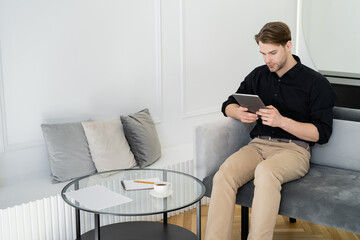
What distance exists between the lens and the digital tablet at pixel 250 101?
8.64 ft

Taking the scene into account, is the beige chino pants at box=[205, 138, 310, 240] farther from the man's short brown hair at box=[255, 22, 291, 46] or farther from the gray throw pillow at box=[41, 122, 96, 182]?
the gray throw pillow at box=[41, 122, 96, 182]

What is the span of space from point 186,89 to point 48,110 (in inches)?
47.6

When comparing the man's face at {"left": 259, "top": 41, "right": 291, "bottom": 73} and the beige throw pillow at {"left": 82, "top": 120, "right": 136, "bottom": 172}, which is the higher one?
the man's face at {"left": 259, "top": 41, "right": 291, "bottom": 73}

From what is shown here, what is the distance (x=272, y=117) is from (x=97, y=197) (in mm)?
931

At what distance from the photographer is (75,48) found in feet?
10.4

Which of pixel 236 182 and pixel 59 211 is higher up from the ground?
pixel 236 182

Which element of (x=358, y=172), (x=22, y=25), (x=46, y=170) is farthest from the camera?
(x=46, y=170)


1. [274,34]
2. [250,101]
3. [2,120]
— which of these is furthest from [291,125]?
[2,120]

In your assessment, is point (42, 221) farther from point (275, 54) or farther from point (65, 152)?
point (275, 54)

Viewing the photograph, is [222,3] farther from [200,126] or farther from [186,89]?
[200,126]

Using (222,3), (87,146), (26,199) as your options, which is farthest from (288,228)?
(222,3)

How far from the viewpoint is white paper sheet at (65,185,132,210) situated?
229 cm

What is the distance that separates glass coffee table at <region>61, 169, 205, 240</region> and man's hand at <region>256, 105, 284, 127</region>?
1.50 ft

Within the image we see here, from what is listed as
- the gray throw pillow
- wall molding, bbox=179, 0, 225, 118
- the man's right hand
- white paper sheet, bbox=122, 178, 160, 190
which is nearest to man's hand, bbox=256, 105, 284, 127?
the man's right hand
